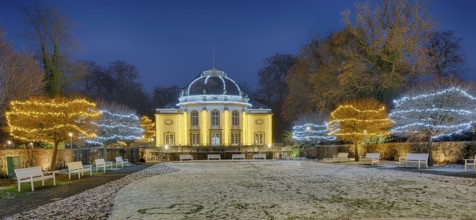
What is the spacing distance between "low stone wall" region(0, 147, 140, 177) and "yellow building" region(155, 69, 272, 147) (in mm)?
18267

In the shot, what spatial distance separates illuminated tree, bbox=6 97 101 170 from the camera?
59.3 feet

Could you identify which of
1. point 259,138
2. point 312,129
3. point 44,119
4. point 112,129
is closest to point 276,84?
point 259,138

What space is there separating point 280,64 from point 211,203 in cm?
5197

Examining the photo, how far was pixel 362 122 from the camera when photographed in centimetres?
2831

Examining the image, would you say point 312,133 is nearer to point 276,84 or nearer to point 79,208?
point 276,84

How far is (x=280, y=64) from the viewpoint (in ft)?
199

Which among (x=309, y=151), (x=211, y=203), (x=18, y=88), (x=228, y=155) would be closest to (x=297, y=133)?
(x=309, y=151)

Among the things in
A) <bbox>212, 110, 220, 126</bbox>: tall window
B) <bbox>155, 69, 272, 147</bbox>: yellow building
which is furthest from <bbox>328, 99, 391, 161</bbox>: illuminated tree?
<bbox>212, 110, 220, 126</bbox>: tall window

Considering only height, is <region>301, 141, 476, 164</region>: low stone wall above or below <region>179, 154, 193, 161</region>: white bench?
above

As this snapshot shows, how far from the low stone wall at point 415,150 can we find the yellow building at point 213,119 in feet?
57.6

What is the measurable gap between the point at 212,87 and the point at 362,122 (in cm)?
2733

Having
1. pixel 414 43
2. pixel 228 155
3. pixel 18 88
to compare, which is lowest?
pixel 228 155

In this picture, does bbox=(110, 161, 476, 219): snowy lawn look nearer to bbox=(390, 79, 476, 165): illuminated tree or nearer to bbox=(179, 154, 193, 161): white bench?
bbox=(390, 79, 476, 165): illuminated tree

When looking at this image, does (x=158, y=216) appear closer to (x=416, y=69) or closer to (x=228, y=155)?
(x=416, y=69)
